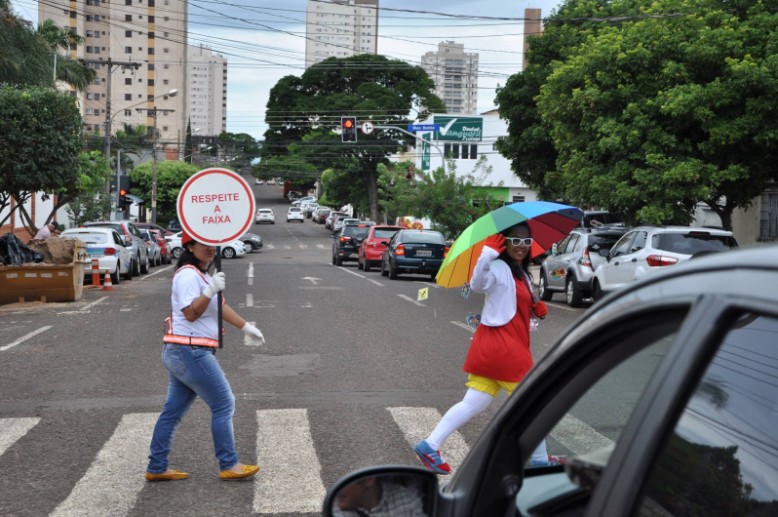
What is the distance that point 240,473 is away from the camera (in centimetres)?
694

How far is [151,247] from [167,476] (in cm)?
3339

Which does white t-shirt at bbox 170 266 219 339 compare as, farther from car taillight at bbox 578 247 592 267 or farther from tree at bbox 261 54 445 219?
tree at bbox 261 54 445 219

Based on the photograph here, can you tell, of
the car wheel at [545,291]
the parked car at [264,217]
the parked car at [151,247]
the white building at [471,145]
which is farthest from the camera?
the parked car at [264,217]

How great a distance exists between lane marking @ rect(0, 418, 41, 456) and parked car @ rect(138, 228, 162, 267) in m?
29.5

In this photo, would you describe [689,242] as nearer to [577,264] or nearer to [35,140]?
[577,264]

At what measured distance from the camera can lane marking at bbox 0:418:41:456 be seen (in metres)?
8.12

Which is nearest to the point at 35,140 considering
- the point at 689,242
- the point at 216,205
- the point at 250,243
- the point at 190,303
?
the point at 689,242

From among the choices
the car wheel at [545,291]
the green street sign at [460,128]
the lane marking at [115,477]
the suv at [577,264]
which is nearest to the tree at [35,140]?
the car wheel at [545,291]

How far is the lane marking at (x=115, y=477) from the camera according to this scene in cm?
634

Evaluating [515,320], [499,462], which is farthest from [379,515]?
[515,320]

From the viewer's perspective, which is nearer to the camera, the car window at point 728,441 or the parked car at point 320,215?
the car window at point 728,441

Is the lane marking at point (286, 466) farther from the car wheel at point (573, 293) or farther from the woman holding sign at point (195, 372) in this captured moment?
the car wheel at point (573, 293)

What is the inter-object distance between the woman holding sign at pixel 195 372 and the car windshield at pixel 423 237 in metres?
22.5

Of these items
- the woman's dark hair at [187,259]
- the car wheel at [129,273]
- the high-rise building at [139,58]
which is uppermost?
the high-rise building at [139,58]
